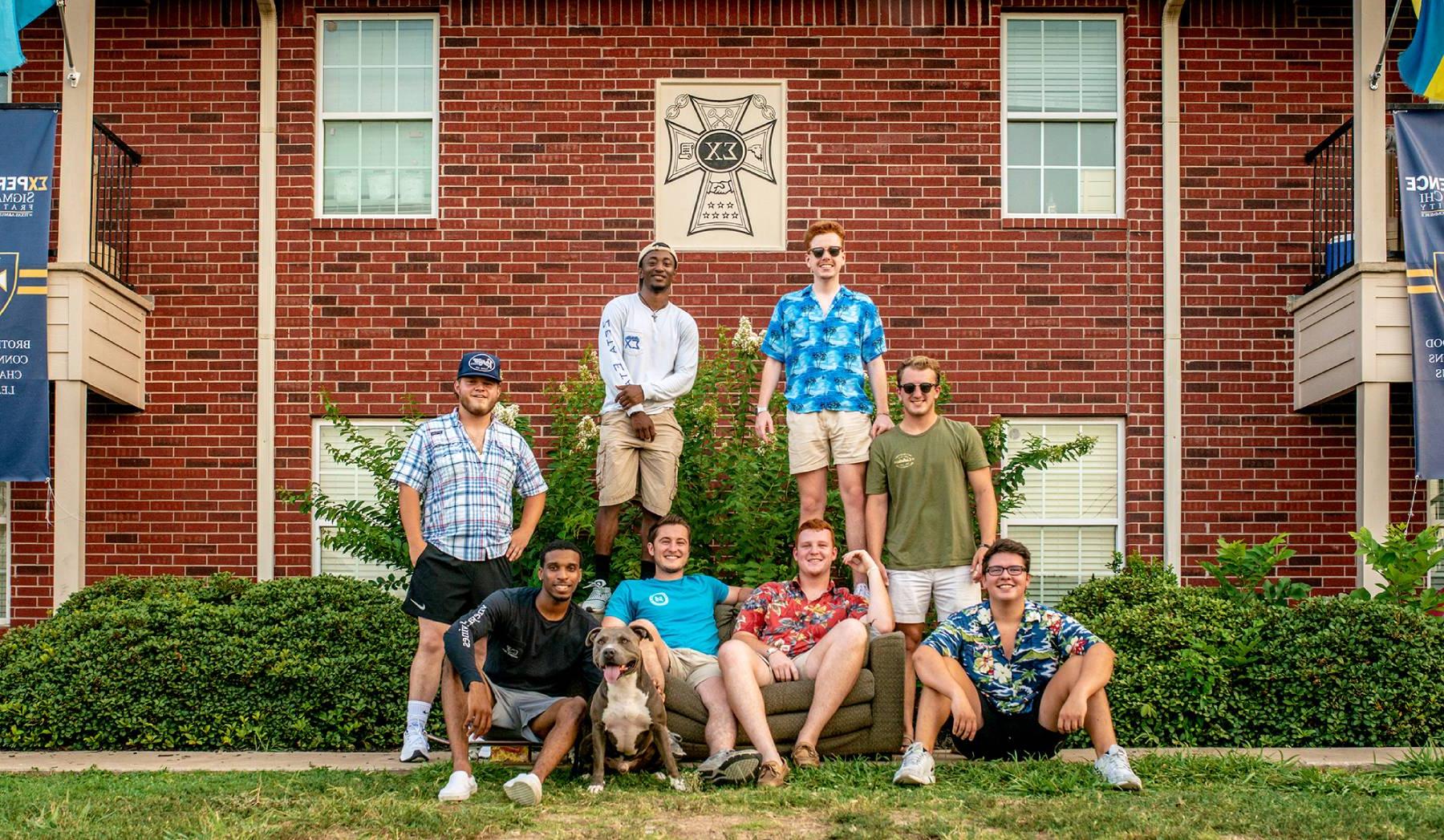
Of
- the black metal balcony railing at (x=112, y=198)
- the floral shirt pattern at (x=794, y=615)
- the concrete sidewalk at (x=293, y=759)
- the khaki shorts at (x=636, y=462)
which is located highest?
the black metal balcony railing at (x=112, y=198)

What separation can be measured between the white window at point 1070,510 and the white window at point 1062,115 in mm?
1581

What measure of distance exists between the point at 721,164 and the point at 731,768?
551 cm

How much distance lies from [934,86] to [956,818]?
6512 millimetres

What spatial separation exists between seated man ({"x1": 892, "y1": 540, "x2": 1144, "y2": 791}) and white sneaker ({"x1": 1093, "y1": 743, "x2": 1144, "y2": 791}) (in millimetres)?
11

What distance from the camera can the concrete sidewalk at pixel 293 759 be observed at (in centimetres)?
721

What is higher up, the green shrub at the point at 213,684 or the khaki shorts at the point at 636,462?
the khaki shorts at the point at 636,462

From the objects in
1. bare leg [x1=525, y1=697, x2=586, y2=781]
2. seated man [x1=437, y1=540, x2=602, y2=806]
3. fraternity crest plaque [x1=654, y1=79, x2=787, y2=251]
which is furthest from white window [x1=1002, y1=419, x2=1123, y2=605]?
bare leg [x1=525, y1=697, x2=586, y2=781]

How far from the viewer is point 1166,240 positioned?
10758 millimetres

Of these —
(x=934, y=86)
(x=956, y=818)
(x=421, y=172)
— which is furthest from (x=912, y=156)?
(x=956, y=818)

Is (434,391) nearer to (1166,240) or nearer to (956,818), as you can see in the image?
(1166,240)

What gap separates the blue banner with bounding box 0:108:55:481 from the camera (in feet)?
30.9

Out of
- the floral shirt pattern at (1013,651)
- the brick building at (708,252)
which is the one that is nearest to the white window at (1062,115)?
the brick building at (708,252)

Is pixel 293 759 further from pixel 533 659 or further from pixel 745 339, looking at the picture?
pixel 745 339

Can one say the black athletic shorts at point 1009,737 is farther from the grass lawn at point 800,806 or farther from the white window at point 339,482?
the white window at point 339,482
